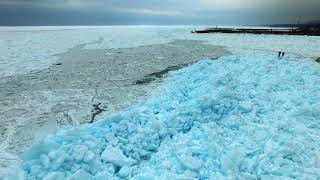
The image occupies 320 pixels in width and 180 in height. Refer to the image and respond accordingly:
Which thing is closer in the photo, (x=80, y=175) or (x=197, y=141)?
(x=80, y=175)

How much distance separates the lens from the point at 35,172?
3.88m

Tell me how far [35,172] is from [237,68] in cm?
762

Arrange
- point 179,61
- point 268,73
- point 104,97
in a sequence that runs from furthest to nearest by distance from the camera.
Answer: point 179,61, point 268,73, point 104,97

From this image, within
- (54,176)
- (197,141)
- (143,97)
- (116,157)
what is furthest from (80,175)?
(143,97)

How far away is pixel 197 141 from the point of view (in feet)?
15.6

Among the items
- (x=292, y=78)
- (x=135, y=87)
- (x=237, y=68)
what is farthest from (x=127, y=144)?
(x=237, y=68)

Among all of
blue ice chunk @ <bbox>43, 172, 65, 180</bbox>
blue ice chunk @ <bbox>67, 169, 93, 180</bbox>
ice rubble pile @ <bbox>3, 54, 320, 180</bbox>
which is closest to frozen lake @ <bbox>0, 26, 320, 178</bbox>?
ice rubble pile @ <bbox>3, 54, 320, 180</bbox>

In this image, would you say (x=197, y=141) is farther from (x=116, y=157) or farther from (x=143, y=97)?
(x=143, y=97)

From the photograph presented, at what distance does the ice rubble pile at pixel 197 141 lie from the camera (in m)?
4.02

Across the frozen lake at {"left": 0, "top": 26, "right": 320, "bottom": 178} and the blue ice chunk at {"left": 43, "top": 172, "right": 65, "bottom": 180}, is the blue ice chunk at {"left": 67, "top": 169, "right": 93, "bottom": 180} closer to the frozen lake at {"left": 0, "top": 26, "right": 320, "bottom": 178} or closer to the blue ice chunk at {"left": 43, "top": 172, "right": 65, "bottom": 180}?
the blue ice chunk at {"left": 43, "top": 172, "right": 65, "bottom": 180}

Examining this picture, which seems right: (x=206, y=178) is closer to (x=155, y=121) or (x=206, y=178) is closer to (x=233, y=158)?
(x=233, y=158)

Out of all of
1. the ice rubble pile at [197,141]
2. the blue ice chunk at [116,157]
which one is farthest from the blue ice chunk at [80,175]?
the blue ice chunk at [116,157]

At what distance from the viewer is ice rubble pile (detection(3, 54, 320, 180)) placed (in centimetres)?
402

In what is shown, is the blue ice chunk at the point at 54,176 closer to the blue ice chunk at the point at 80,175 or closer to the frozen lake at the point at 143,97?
the blue ice chunk at the point at 80,175
